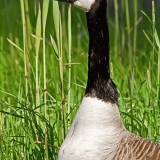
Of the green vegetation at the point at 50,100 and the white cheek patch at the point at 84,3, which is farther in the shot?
the green vegetation at the point at 50,100

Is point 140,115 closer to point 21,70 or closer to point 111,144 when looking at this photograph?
point 111,144

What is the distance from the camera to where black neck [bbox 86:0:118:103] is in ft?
7.73

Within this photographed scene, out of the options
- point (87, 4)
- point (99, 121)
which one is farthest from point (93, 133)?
point (87, 4)

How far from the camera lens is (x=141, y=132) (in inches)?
109

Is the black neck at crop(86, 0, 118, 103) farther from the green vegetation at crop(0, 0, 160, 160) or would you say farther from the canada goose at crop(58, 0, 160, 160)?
the green vegetation at crop(0, 0, 160, 160)

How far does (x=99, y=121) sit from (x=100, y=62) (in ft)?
0.84

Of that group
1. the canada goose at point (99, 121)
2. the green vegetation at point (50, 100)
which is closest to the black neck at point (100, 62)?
the canada goose at point (99, 121)

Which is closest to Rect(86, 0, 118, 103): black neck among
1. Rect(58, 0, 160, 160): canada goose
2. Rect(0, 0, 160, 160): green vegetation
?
Rect(58, 0, 160, 160): canada goose

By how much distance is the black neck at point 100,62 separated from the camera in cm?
236

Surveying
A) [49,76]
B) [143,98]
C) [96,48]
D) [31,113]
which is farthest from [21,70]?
[96,48]

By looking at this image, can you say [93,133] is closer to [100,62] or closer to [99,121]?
[99,121]

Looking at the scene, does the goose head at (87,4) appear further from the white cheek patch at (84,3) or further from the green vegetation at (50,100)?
the green vegetation at (50,100)

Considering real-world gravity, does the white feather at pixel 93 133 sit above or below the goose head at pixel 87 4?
below

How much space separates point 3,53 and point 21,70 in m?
0.37
